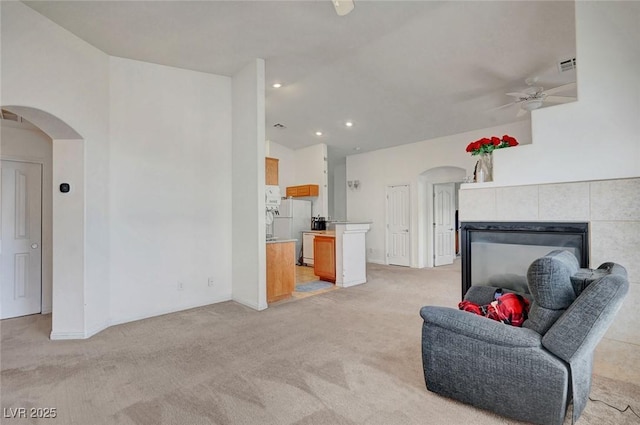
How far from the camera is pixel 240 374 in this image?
2373 mm

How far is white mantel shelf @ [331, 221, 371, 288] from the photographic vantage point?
5.35 m

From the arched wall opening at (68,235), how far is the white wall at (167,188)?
0.37 meters

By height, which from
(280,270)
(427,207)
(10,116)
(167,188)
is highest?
(10,116)

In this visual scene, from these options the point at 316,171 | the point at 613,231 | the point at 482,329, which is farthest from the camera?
the point at 316,171

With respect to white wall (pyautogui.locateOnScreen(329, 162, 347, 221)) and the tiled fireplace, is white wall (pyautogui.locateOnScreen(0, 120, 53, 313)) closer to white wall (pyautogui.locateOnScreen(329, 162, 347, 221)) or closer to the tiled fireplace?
the tiled fireplace

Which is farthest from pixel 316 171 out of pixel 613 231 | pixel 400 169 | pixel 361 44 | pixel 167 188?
pixel 613 231

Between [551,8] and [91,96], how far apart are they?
16.2 feet

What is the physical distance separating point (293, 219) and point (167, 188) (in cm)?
405

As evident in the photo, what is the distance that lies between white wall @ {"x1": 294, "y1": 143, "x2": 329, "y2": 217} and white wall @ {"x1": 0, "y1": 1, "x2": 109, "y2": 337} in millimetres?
4942

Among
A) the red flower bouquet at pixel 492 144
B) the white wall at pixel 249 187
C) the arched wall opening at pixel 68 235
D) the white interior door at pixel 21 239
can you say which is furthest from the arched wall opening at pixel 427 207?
A: the white interior door at pixel 21 239

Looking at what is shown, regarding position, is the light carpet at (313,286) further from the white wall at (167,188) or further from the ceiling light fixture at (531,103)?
the ceiling light fixture at (531,103)

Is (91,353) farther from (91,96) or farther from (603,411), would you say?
(603,411)

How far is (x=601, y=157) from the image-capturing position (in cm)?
240

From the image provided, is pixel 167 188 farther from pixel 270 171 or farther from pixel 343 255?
pixel 343 255
